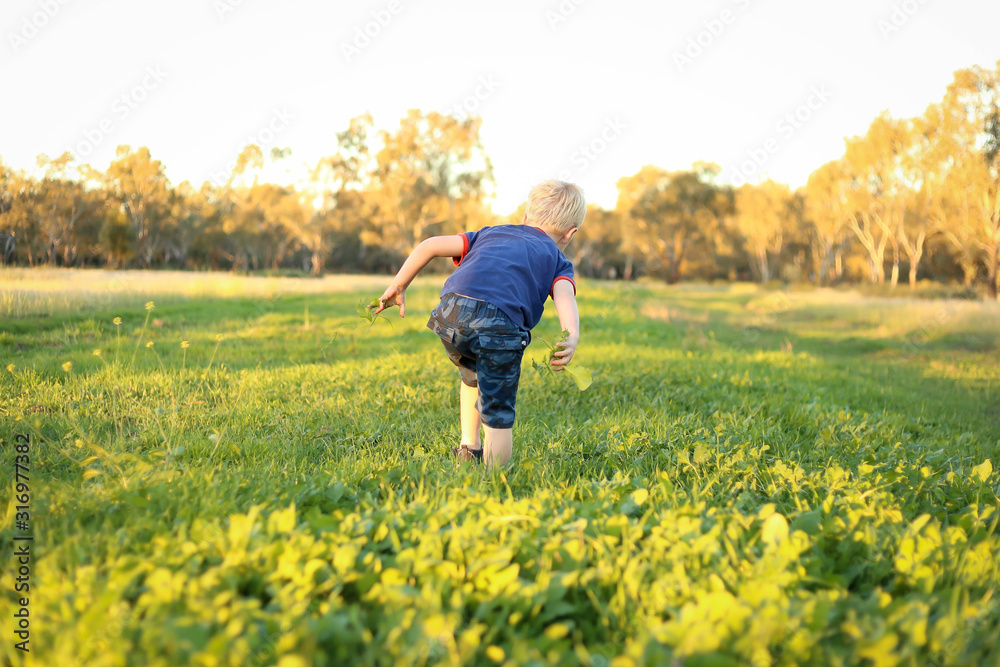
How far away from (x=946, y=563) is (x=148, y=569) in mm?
2913

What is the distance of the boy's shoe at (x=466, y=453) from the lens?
3382mm

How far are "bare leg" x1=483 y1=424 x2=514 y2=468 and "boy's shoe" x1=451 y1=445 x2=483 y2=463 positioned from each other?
163mm

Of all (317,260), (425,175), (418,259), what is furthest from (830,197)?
(418,259)

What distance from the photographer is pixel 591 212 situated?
203ft

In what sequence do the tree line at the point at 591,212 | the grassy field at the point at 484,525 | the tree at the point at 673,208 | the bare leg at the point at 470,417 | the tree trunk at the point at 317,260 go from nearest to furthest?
the grassy field at the point at 484,525
the bare leg at the point at 470,417
the tree line at the point at 591,212
the tree trunk at the point at 317,260
the tree at the point at 673,208

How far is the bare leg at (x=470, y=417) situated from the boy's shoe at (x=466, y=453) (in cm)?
3

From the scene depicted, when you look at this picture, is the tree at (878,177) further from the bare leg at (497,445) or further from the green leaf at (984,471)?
the bare leg at (497,445)

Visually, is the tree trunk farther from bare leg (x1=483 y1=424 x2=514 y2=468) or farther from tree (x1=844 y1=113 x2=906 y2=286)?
bare leg (x1=483 y1=424 x2=514 y2=468)

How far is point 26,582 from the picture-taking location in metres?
1.79

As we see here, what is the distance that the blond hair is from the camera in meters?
3.50

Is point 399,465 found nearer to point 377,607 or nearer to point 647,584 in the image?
point 377,607

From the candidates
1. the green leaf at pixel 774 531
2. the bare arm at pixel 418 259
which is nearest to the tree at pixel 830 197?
the bare arm at pixel 418 259

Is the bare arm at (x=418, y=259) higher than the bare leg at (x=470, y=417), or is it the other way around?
the bare arm at (x=418, y=259)

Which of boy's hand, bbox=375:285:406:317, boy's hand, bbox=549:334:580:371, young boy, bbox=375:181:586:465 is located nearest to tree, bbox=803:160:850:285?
young boy, bbox=375:181:586:465
